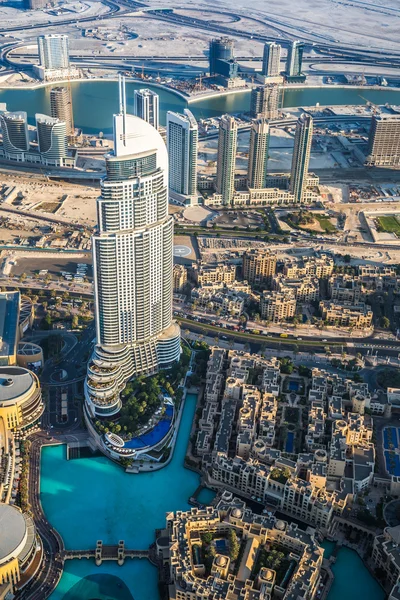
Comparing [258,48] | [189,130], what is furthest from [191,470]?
[258,48]

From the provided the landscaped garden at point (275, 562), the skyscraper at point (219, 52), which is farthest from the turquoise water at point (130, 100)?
the landscaped garden at point (275, 562)

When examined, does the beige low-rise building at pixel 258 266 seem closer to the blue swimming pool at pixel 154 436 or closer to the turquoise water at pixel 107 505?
the blue swimming pool at pixel 154 436

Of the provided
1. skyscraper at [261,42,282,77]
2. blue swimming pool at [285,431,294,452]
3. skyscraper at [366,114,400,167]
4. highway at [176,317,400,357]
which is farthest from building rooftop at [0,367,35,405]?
skyscraper at [261,42,282,77]

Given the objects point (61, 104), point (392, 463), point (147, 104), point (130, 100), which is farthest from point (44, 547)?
point (130, 100)

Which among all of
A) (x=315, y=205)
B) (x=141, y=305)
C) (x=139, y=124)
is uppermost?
(x=139, y=124)

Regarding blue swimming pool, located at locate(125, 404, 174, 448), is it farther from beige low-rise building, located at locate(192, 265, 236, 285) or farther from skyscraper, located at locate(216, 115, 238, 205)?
skyscraper, located at locate(216, 115, 238, 205)

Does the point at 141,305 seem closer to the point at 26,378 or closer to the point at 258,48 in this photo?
the point at 26,378
